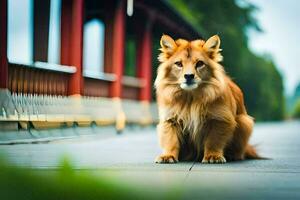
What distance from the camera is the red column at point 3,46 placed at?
554 centimetres

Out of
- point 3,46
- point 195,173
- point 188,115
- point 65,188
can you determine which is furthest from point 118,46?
point 65,188

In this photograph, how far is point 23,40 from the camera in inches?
208

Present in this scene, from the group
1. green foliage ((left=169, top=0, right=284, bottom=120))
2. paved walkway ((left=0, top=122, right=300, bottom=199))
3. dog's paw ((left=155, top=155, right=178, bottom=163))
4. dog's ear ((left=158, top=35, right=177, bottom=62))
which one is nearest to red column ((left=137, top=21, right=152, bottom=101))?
green foliage ((left=169, top=0, right=284, bottom=120))

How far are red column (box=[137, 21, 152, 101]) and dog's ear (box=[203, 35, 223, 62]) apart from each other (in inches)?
392

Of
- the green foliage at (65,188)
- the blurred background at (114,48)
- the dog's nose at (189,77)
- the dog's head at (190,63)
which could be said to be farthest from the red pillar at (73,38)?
the green foliage at (65,188)

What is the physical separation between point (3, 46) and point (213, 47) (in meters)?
2.07

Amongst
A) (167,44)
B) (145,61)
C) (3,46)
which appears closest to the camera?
(167,44)

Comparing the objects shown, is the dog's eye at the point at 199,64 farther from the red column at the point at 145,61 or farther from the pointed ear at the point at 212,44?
the red column at the point at 145,61

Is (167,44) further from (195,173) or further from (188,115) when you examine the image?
(195,173)

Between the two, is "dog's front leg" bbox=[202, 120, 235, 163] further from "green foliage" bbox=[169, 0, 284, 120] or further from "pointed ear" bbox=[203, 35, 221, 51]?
"green foliage" bbox=[169, 0, 284, 120]

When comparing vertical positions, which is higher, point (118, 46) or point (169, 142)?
point (118, 46)

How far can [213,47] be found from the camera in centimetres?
505

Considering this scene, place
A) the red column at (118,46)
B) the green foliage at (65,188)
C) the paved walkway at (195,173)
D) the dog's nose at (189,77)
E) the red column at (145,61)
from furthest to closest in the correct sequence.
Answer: the red column at (145,61) → the red column at (118,46) → the dog's nose at (189,77) → the paved walkway at (195,173) → the green foliage at (65,188)

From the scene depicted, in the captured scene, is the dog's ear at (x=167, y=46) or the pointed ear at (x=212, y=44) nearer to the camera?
the pointed ear at (x=212, y=44)
